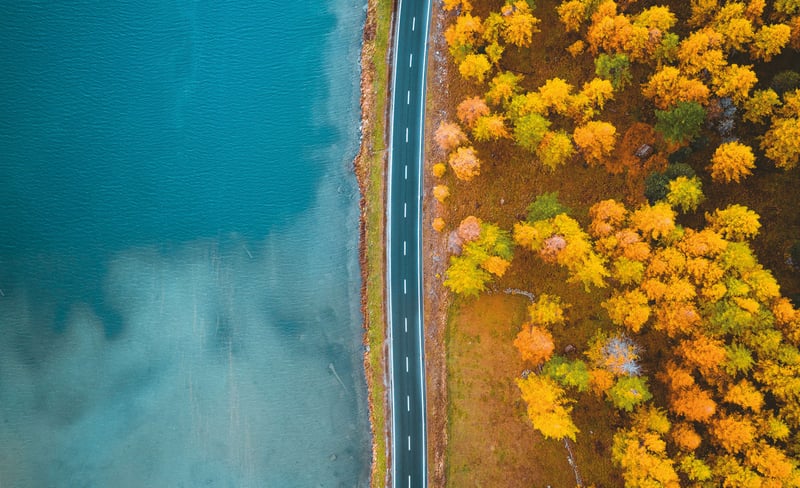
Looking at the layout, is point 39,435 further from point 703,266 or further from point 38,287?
point 703,266

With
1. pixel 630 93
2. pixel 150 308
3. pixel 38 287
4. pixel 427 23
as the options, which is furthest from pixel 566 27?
pixel 38 287

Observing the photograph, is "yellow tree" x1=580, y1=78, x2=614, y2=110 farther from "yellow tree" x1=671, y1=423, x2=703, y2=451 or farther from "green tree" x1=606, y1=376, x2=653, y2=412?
"yellow tree" x1=671, y1=423, x2=703, y2=451

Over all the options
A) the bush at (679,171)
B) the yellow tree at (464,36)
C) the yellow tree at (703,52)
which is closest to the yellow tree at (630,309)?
the bush at (679,171)

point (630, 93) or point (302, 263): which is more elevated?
point (630, 93)

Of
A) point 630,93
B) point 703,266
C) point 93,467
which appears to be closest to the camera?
point 703,266

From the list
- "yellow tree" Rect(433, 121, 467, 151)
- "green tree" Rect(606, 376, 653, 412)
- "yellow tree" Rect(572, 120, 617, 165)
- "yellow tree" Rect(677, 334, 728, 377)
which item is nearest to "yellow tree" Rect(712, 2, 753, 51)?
"yellow tree" Rect(572, 120, 617, 165)

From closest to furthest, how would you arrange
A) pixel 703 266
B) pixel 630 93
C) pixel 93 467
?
pixel 703 266
pixel 630 93
pixel 93 467

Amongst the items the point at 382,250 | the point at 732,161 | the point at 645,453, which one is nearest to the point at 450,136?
the point at 382,250
